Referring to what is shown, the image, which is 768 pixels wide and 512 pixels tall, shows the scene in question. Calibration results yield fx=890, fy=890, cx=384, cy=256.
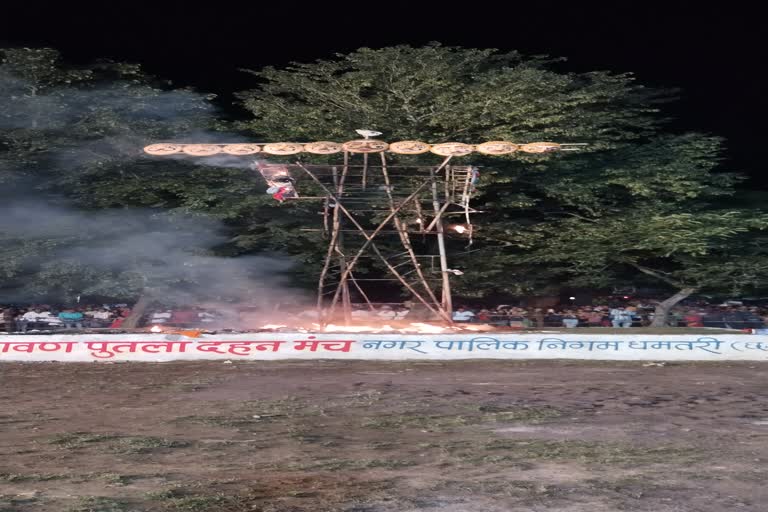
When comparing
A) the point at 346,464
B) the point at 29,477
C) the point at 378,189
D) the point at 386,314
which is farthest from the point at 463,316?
the point at 29,477

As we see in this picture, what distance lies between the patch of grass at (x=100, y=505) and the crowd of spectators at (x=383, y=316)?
16848 mm

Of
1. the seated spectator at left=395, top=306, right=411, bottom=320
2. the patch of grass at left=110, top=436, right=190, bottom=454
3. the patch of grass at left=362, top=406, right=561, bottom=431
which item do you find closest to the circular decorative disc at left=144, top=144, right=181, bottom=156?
the seated spectator at left=395, top=306, right=411, bottom=320

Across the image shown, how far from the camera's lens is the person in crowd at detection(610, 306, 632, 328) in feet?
81.9

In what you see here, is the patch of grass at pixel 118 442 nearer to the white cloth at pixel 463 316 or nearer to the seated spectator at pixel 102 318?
the white cloth at pixel 463 316

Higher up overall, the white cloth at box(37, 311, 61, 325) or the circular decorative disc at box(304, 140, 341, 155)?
the circular decorative disc at box(304, 140, 341, 155)

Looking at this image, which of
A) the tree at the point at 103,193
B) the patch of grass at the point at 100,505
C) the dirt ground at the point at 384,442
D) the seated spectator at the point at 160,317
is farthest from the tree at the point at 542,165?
the patch of grass at the point at 100,505

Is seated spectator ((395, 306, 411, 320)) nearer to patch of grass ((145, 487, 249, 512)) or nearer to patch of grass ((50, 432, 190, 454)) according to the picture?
patch of grass ((50, 432, 190, 454))

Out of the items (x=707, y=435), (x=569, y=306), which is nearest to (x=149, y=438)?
(x=707, y=435)

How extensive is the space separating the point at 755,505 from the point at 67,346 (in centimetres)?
1486

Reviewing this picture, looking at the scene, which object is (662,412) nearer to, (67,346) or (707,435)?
(707,435)

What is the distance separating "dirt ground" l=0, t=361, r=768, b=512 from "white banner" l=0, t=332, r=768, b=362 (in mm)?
2525

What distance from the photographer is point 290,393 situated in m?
12.9

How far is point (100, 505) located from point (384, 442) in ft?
10.9

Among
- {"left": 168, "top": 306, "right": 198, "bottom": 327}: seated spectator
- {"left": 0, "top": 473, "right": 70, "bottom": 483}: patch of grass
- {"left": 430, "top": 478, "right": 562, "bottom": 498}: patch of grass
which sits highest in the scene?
{"left": 430, "top": 478, "right": 562, "bottom": 498}: patch of grass
